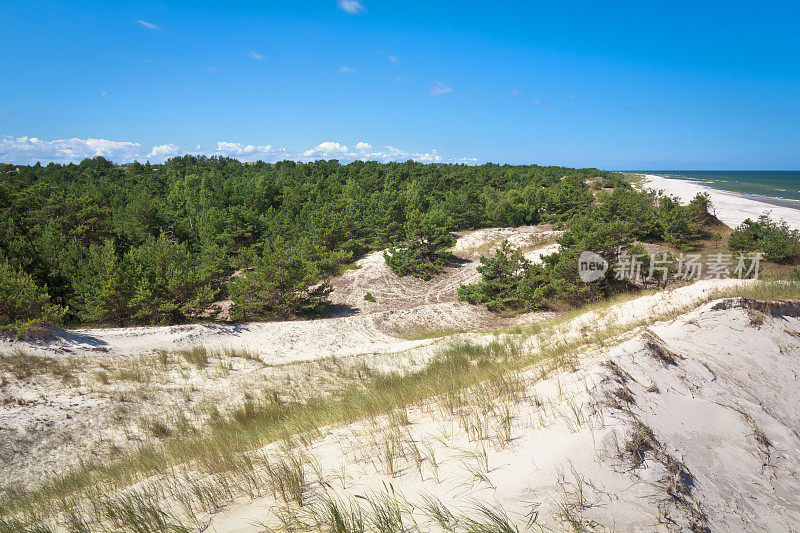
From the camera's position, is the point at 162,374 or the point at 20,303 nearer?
the point at 162,374

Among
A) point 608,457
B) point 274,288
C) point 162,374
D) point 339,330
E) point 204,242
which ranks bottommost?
point 339,330

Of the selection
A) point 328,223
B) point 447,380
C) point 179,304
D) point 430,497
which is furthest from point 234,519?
point 328,223

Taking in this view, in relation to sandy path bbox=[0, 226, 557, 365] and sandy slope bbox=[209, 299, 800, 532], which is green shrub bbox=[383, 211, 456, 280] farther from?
sandy slope bbox=[209, 299, 800, 532]

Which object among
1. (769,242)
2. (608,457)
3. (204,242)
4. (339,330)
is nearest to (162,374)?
(339,330)

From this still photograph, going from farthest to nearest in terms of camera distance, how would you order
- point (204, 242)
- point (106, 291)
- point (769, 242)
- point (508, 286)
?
point (204, 242), point (769, 242), point (508, 286), point (106, 291)

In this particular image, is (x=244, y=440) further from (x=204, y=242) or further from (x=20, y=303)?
(x=204, y=242)

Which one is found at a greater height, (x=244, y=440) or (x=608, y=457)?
(x=608, y=457)
